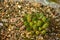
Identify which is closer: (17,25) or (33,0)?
(17,25)

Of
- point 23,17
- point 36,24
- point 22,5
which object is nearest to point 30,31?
point 36,24

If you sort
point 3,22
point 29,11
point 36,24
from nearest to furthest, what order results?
point 36,24, point 3,22, point 29,11

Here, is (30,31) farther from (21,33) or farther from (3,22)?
(3,22)

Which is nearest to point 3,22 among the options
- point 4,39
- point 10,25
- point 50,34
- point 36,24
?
point 10,25

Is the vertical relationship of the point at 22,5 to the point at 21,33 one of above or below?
above

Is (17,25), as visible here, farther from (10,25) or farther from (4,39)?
(4,39)

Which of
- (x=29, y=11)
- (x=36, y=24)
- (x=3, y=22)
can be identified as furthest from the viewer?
(x=29, y=11)
